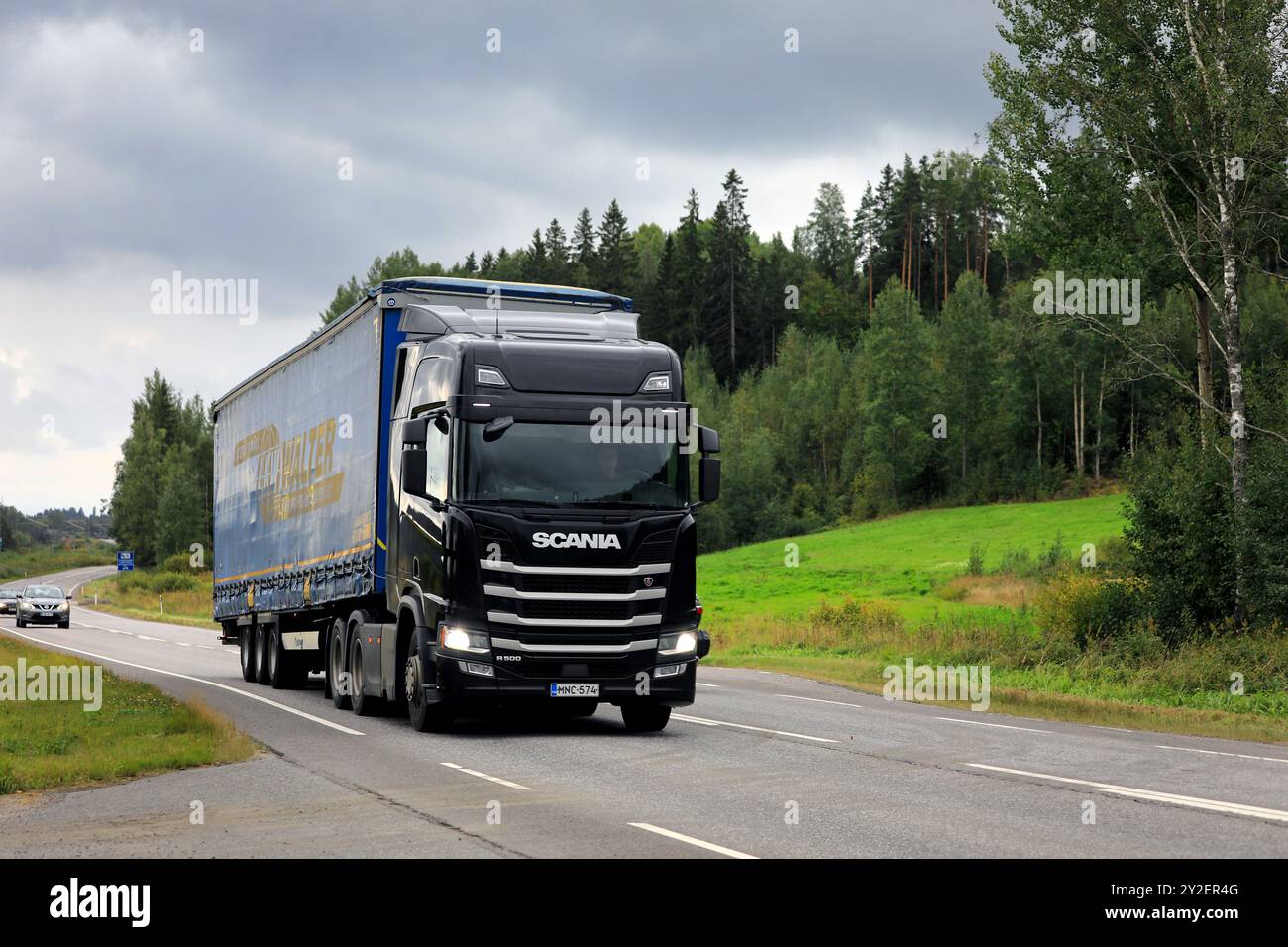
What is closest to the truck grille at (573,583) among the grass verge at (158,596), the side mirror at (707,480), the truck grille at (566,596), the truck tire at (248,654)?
the truck grille at (566,596)

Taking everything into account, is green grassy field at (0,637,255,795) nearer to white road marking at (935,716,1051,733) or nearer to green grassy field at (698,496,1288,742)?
white road marking at (935,716,1051,733)

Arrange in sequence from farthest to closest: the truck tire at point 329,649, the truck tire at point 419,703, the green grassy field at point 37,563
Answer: the green grassy field at point 37,563, the truck tire at point 329,649, the truck tire at point 419,703

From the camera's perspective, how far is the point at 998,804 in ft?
34.5

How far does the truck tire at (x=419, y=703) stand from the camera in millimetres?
15383

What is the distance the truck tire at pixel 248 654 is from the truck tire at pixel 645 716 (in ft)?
39.1

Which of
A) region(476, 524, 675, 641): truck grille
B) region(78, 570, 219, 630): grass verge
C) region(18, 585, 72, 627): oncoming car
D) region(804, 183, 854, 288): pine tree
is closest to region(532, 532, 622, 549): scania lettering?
region(476, 524, 675, 641): truck grille

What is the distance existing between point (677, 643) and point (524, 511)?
228 cm

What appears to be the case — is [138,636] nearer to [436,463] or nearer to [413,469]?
[436,463]

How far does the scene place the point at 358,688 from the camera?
728 inches

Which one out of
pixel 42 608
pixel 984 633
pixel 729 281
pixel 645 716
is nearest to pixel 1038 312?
pixel 984 633

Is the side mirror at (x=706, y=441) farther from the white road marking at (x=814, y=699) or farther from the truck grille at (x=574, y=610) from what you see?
the white road marking at (x=814, y=699)

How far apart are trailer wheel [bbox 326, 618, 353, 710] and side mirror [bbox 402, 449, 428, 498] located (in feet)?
15.5

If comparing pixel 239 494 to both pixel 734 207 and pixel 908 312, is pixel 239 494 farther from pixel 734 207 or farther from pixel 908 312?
pixel 734 207

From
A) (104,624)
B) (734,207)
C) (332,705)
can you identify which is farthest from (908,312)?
(332,705)
